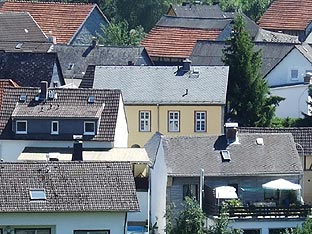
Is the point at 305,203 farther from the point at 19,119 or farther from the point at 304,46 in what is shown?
the point at 304,46

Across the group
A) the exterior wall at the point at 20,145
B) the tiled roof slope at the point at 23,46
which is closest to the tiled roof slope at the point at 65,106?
the exterior wall at the point at 20,145

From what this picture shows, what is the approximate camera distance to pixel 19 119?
5938cm

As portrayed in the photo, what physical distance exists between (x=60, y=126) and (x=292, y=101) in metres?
16.9

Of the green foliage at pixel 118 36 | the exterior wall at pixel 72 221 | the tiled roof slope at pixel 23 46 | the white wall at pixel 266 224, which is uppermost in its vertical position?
the green foliage at pixel 118 36

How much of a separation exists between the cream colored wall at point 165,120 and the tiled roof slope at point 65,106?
13.5 feet

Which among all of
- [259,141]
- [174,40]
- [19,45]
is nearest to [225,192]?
[259,141]

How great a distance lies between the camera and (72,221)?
45.2m

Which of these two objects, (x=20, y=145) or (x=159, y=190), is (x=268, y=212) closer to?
(x=159, y=190)

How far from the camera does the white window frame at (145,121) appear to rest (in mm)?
65062

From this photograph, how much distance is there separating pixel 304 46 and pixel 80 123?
2364 cm

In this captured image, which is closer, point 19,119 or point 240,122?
point 19,119

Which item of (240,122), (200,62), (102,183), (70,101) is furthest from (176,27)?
(102,183)

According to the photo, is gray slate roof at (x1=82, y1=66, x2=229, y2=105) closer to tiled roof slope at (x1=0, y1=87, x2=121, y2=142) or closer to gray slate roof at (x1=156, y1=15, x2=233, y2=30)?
tiled roof slope at (x1=0, y1=87, x2=121, y2=142)

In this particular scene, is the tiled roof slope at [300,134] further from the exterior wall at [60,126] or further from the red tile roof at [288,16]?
the red tile roof at [288,16]
